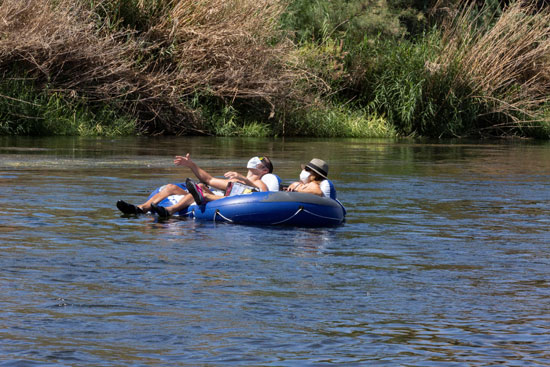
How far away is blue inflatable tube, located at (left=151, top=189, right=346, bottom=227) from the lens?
35.6 feet

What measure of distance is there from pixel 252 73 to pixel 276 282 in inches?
815

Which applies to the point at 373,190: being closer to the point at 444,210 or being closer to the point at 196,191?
the point at 444,210

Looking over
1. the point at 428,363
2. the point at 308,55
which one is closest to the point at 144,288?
the point at 428,363

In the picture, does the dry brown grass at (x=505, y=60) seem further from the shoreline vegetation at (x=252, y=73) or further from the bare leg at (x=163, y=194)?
the bare leg at (x=163, y=194)

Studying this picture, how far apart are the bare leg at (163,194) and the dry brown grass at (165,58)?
14083mm

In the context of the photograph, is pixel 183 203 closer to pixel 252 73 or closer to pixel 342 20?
pixel 252 73

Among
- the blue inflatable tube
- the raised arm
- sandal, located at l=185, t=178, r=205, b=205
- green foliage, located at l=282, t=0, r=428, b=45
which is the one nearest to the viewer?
the blue inflatable tube

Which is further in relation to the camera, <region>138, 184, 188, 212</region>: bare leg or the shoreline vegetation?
the shoreline vegetation

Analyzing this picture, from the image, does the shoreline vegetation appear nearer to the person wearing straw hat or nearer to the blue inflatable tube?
the person wearing straw hat

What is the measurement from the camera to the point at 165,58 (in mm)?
27656

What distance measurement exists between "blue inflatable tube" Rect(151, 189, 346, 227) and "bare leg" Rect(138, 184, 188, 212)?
38.4 inches

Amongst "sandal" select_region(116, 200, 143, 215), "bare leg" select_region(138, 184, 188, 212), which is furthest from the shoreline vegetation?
"sandal" select_region(116, 200, 143, 215)

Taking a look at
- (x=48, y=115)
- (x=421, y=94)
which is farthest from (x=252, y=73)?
(x=48, y=115)

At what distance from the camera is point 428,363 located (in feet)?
18.0
